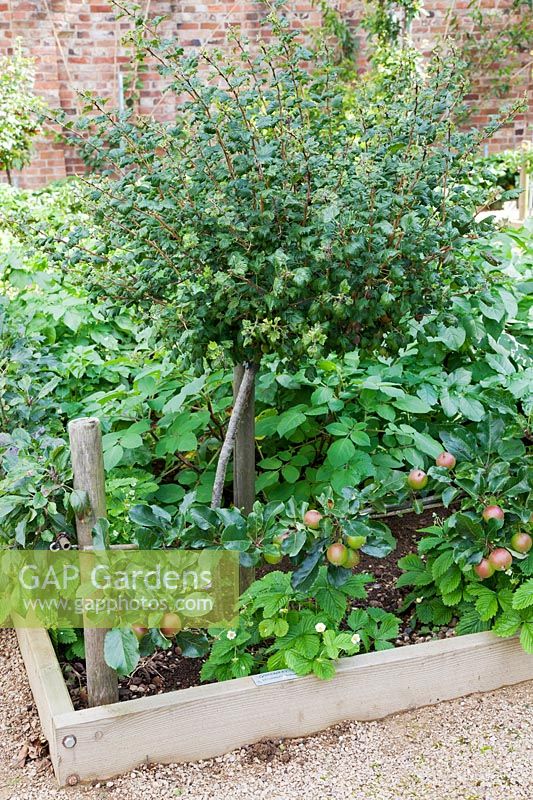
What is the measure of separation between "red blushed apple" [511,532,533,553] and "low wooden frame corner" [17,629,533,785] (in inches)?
9.5

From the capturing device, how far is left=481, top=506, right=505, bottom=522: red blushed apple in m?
1.99

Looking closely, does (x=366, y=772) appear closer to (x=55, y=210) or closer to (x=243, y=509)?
(x=243, y=509)

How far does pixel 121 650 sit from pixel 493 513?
92cm

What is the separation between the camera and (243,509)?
7.61 ft

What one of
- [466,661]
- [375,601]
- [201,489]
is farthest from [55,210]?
[466,661]

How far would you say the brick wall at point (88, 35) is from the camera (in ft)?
27.3

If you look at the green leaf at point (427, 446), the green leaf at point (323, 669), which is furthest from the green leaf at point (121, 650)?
the green leaf at point (427, 446)

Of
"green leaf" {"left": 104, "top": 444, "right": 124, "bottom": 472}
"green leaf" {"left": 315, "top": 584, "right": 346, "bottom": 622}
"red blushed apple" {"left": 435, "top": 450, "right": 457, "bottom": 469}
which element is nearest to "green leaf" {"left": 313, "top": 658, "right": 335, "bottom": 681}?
"green leaf" {"left": 315, "top": 584, "right": 346, "bottom": 622}

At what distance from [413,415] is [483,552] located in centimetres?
80

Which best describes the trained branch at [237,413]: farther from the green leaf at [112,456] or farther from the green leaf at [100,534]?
the green leaf at [100,534]

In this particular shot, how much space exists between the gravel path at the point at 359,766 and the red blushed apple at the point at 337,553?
426 mm

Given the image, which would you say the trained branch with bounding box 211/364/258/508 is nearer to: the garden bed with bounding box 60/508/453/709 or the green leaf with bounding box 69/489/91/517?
the garden bed with bounding box 60/508/453/709

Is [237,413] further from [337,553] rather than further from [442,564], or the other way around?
[442,564]

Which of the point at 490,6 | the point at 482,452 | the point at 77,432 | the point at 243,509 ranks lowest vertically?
the point at 243,509
